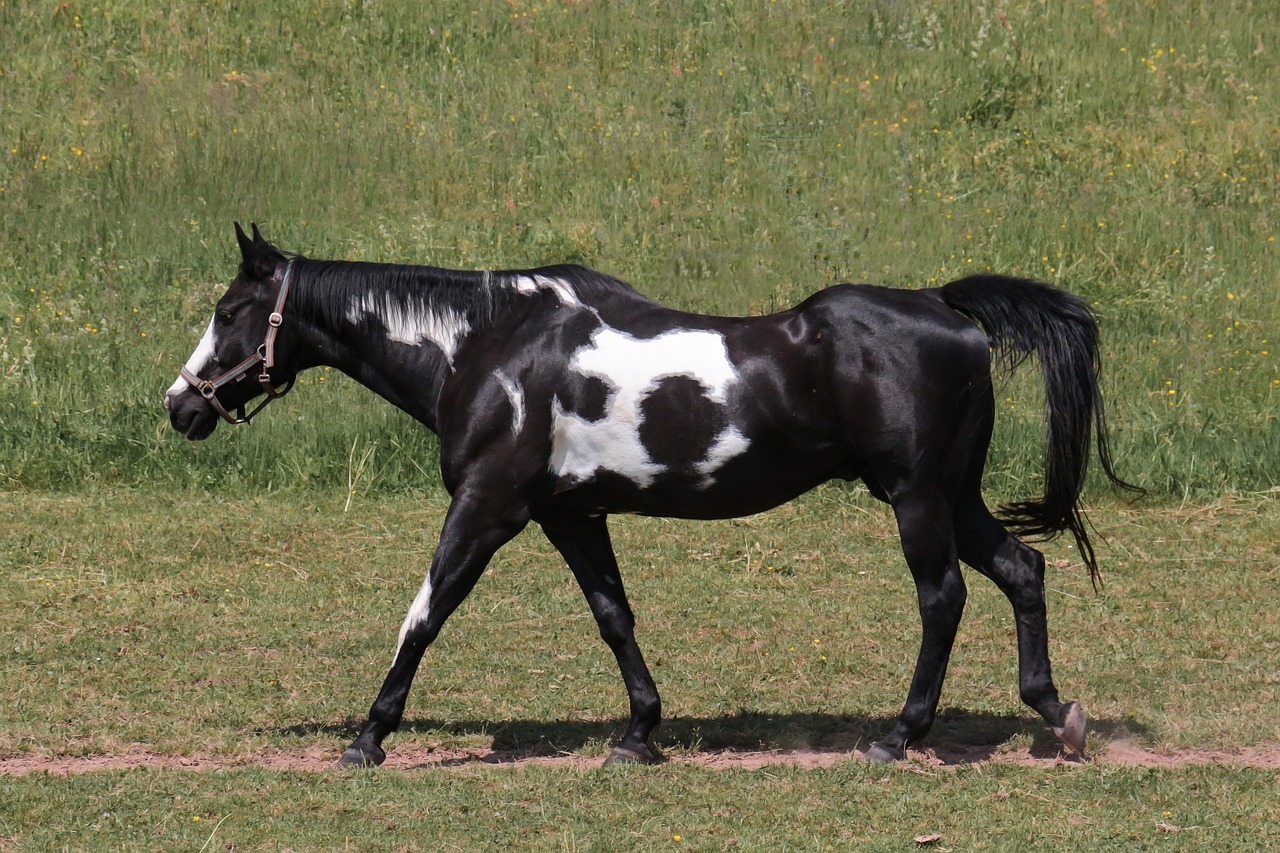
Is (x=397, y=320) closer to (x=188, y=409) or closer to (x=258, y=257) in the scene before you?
(x=258, y=257)

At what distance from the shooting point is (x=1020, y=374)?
11.8 meters

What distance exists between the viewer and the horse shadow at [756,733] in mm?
5945

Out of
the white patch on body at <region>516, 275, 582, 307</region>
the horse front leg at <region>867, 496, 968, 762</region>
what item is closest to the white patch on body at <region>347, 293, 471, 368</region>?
the white patch on body at <region>516, 275, 582, 307</region>

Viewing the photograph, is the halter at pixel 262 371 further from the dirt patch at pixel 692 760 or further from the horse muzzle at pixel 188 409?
the dirt patch at pixel 692 760

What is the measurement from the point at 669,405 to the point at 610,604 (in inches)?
34.3

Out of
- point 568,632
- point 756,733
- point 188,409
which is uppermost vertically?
point 188,409

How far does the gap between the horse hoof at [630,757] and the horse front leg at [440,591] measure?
0.82 m

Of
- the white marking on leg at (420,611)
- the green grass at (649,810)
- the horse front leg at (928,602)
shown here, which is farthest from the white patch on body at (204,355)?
the horse front leg at (928,602)

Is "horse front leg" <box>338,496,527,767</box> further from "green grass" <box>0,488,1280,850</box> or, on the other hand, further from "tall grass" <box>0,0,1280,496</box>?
"tall grass" <box>0,0,1280,496</box>

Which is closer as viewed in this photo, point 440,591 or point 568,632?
point 440,591

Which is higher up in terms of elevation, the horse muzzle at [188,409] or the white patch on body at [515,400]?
the white patch on body at [515,400]

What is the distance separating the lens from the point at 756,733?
6.16 m

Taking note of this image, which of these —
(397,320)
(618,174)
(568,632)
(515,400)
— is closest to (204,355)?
(397,320)

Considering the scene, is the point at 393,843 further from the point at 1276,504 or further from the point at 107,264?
the point at 107,264
